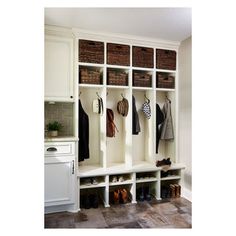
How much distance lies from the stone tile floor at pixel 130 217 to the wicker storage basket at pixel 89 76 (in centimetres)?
163

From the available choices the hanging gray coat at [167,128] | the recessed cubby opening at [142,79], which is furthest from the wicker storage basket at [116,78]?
the hanging gray coat at [167,128]

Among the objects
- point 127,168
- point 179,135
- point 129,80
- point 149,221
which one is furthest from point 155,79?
point 149,221

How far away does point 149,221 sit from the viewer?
225 centimetres

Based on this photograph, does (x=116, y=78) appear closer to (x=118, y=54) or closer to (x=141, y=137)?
(x=118, y=54)

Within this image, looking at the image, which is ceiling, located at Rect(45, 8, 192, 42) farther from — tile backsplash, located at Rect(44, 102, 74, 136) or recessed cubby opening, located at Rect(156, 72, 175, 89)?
tile backsplash, located at Rect(44, 102, 74, 136)

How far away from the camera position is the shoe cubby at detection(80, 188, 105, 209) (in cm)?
257

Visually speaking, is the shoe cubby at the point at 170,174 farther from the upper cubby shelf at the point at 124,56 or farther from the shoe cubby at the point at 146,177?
the upper cubby shelf at the point at 124,56

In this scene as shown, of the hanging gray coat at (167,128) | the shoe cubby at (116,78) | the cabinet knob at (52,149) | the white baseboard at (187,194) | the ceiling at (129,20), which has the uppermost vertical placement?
the ceiling at (129,20)

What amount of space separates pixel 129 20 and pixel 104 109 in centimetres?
110

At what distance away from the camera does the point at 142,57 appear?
2.80m

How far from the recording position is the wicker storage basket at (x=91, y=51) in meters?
2.53

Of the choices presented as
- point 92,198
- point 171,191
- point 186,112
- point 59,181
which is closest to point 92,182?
point 92,198
